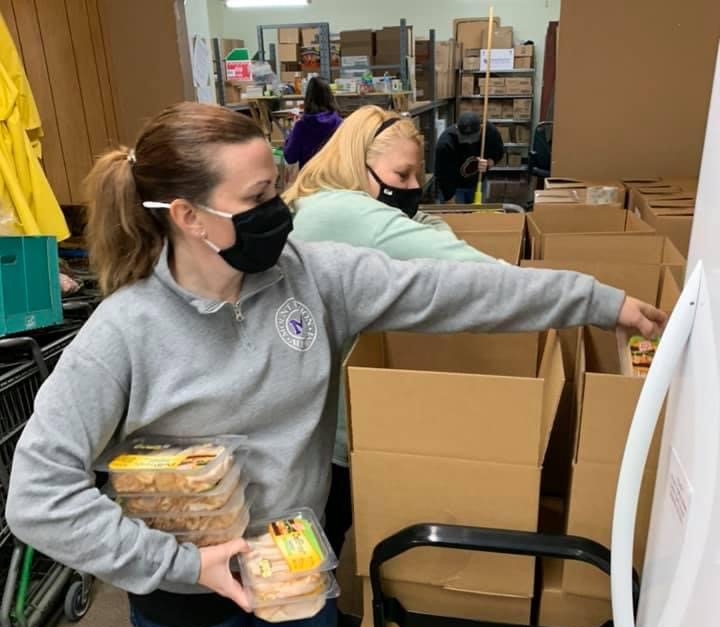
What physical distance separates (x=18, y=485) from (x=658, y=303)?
1.41m

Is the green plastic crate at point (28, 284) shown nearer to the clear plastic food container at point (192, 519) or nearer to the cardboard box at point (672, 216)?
the clear plastic food container at point (192, 519)

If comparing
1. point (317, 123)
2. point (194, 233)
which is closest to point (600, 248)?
point (194, 233)

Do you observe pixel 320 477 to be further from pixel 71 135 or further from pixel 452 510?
pixel 71 135

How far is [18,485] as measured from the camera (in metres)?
0.97

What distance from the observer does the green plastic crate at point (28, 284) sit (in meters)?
1.90

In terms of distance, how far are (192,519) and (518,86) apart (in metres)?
8.04

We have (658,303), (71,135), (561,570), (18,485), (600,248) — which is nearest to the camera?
(18,485)

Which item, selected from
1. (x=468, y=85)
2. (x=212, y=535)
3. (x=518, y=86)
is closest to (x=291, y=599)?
(x=212, y=535)

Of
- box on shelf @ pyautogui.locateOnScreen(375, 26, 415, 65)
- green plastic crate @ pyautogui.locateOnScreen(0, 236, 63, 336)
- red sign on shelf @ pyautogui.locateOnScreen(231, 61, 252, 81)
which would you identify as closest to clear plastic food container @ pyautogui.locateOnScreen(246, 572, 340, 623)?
green plastic crate @ pyautogui.locateOnScreen(0, 236, 63, 336)

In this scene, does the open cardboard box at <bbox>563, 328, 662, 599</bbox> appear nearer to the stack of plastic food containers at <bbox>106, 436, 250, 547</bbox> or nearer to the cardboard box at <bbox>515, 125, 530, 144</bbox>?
the stack of plastic food containers at <bbox>106, 436, 250, 547</bbox>

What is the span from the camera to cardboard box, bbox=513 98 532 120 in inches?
324

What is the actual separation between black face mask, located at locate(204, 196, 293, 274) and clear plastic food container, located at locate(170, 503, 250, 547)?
0.41m

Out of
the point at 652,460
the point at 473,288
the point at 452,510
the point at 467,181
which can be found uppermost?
the point at 473,288

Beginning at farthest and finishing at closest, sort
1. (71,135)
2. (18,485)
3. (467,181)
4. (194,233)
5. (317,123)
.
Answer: (467,181) < (317,123) < (71,135) < (194,233) < (18,485)
